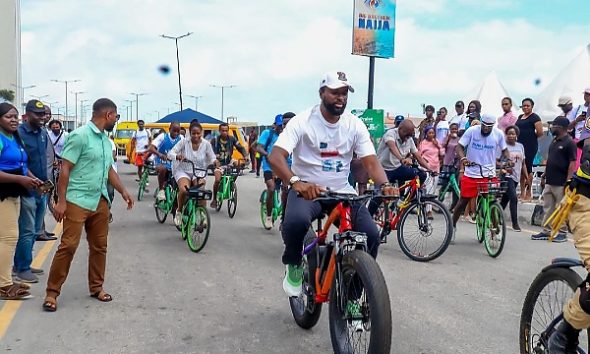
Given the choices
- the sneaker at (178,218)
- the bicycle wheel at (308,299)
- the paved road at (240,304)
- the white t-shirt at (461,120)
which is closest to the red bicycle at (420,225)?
the paved road at (240,304)

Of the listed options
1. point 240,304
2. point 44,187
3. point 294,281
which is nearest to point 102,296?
point 44,187

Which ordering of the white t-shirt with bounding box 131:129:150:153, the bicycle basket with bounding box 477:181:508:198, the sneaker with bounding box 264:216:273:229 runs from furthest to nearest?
1. the white t-shirt with bounding box 131:129:150:153
2. the sneaker with bounding box 264:216:273:229
3. the bicycle basket with bounding box 477:181:508:198

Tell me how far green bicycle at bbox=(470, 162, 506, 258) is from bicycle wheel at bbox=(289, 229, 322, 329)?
4066mm

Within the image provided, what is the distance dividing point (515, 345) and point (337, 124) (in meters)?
2.19

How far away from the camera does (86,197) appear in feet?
20.2

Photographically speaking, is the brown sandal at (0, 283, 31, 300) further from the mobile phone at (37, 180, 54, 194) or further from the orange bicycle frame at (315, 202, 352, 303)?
the orange bicycle frame at (315, 202, 352, 303)

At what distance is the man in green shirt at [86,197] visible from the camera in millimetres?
6059

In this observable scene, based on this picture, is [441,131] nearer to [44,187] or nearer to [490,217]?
[490,217]

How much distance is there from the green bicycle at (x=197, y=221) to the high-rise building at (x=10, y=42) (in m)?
98.5

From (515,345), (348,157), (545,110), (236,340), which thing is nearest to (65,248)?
(236,340)

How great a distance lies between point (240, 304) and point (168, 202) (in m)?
5.42

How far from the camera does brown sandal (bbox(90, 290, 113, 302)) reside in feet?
20.7

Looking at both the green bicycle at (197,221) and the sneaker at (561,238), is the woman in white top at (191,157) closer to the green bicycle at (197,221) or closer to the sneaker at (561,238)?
the green bicycle at (197,221)

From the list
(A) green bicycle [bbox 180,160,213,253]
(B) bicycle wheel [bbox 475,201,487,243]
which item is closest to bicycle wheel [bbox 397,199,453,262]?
(B) bicycle wheel [bbox 475,201,487,243]
